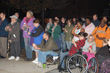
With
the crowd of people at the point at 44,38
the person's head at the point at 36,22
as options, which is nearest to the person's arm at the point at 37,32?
the crowd of people at the point at 44,38

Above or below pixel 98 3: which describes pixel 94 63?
below

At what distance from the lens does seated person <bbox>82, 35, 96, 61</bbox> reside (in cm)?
599

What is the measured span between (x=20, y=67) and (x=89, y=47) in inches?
103

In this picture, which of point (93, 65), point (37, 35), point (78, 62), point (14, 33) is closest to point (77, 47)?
point (78, 62)

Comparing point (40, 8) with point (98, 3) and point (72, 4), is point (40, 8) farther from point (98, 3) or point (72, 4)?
point (98, 3)

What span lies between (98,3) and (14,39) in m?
33.6

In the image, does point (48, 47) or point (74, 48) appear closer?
point (74, 48)

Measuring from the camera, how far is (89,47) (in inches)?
238

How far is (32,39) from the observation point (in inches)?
295

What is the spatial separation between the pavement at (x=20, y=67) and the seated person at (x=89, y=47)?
1414 millimetres

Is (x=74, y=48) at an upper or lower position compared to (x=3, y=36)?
lower

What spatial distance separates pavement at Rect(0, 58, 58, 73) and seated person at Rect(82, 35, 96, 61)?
141 cm

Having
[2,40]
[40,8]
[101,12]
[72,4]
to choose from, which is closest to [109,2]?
[101,12]

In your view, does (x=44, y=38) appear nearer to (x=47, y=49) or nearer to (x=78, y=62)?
(x=47, y=49)
